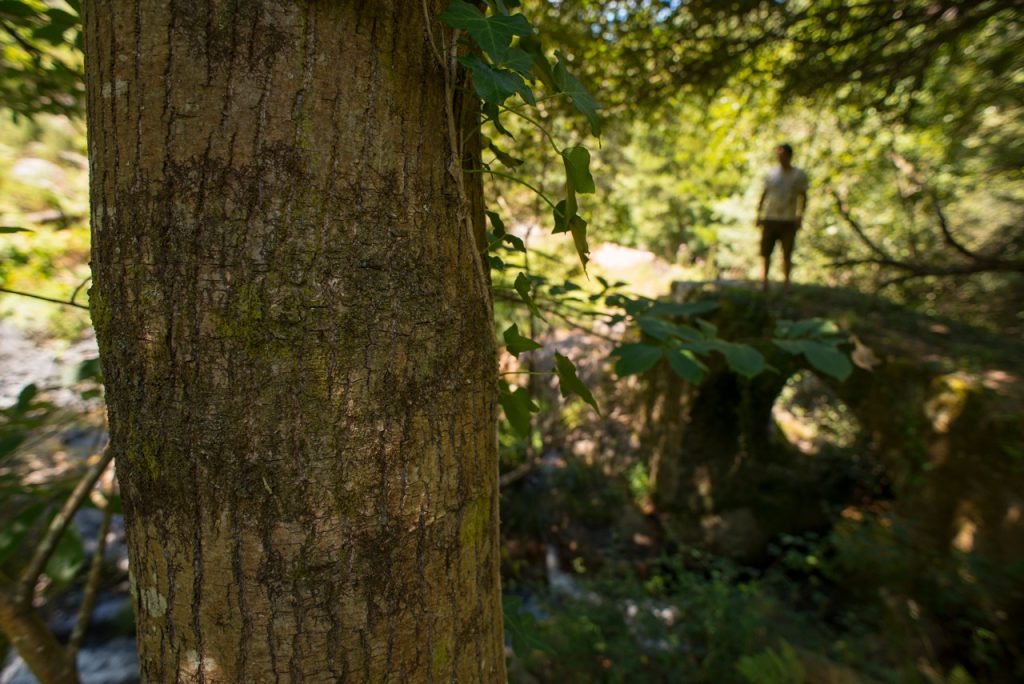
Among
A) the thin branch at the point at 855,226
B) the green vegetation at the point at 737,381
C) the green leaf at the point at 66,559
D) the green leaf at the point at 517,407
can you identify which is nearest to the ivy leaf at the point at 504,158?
the green vegetation at the point at 737,381

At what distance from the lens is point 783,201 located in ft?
15.9

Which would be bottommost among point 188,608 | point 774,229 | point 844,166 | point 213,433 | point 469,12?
point 188,608

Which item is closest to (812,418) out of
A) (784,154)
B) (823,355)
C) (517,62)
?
(784,154)

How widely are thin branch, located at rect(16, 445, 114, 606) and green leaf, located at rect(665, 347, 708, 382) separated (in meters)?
1.08

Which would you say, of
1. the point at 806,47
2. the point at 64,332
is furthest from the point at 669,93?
the point at 64,332

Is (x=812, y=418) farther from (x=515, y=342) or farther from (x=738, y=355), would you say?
(x=515, y=342)

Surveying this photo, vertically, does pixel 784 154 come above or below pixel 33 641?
above

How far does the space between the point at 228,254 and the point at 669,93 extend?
4.75 m

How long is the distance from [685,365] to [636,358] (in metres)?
0.11

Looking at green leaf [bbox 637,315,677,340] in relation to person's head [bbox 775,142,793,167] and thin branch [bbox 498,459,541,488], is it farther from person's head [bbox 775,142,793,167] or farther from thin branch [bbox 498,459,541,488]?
thin branch [bbox 498,459,541,488]

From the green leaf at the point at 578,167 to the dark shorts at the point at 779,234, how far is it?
4967mm

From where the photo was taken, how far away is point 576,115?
3.54m

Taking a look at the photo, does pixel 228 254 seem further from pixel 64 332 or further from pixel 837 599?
pixel 64 332

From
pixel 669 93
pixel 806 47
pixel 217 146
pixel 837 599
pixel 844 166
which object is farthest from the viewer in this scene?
pixel 844 166
